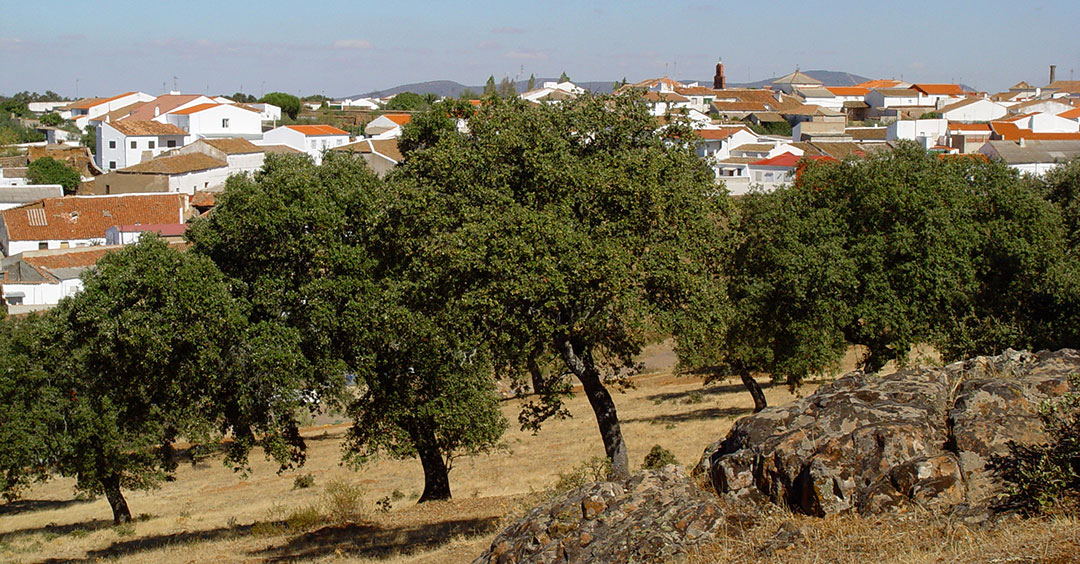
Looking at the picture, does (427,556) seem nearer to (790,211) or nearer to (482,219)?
(482,219)

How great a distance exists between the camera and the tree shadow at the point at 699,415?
123ft

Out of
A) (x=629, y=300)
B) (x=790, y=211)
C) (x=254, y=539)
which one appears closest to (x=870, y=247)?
(x=790, y=211)

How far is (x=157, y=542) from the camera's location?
75.3 ft

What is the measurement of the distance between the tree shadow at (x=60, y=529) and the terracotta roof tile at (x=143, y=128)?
86700mm

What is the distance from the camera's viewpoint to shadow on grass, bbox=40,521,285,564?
21.7 metres

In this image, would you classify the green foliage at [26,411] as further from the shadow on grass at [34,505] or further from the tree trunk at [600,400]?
the tree trunk at [600,400]

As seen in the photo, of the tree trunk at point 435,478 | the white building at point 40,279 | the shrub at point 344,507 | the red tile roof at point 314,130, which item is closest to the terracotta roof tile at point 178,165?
the red tile roof at point 314,130

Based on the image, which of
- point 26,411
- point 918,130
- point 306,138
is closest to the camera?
point 26,411

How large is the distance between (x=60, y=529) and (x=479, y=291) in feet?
65.1

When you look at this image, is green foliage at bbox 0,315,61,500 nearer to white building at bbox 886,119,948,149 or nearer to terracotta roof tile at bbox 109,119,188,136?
terracotta roof tile at bbox 109,119,188,136

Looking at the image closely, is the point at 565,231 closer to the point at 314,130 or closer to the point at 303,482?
the point at 303,482

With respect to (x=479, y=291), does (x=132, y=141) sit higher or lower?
higher

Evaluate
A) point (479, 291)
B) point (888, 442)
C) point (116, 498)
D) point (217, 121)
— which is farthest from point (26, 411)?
point (217, 121)

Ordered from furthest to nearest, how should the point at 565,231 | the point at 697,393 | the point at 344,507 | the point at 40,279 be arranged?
the point at 40,279 → the point at 697,393 → the point at 344,507 → the point at 565,231
